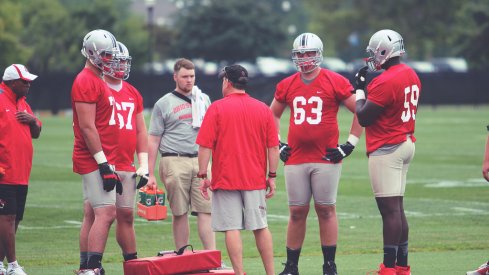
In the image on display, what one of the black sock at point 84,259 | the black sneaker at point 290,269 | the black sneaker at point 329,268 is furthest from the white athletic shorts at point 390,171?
the black sock at point 84,259

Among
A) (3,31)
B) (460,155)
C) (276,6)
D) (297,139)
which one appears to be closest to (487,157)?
(297,139)

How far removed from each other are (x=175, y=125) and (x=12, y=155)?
1897mm

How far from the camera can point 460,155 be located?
2867 centimetres

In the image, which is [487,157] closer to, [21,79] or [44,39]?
[21,79]

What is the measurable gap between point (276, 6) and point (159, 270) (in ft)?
390

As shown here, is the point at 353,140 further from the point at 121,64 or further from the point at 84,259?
the point at 84,259

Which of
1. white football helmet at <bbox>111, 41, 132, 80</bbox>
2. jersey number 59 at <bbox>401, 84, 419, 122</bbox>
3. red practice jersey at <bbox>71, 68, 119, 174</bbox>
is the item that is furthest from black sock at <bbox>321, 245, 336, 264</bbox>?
white football helmet at <bbox>111, 41, 132, 80</bbox>

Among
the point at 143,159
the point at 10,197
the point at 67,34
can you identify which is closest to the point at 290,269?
the point at 143,159

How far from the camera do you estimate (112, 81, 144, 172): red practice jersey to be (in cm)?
1152

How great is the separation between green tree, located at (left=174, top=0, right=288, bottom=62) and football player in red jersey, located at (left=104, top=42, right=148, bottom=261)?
5627cm

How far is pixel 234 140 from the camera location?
11.2 m

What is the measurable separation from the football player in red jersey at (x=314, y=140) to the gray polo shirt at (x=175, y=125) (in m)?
1.29

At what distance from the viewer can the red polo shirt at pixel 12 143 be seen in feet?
39.1

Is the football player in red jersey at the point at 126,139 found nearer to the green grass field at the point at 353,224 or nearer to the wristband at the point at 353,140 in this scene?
the green grass field at the point at 353,224
